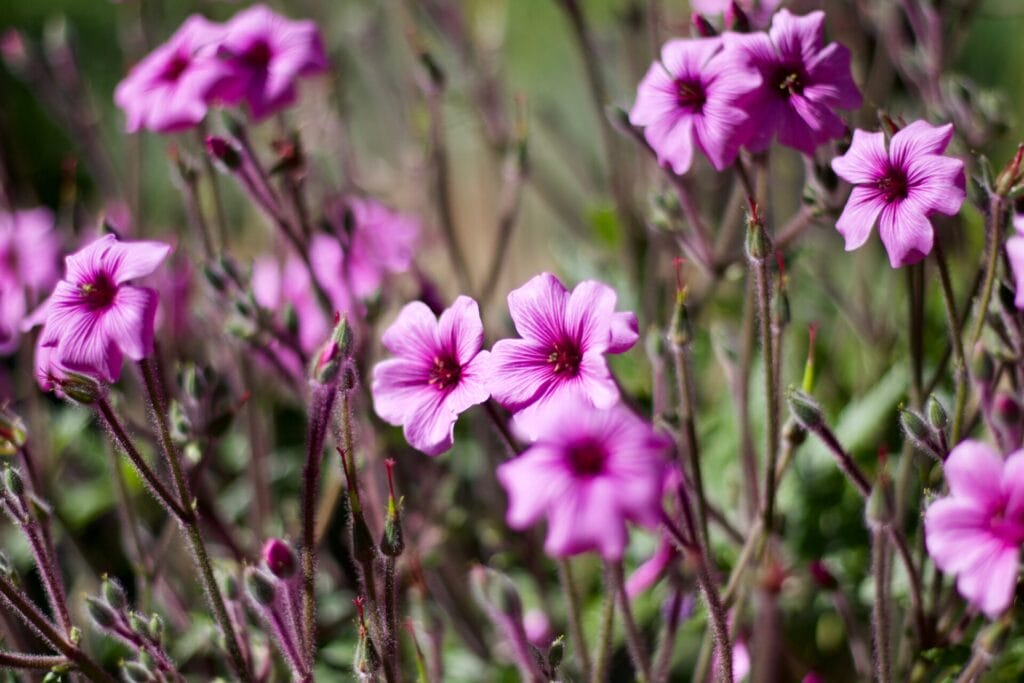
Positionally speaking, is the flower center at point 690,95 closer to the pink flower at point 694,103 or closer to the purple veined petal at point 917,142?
the pink flower at point 694,103

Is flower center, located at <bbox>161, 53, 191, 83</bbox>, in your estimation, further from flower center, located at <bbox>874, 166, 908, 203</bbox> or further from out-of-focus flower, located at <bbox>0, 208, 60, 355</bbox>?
flower center, located at <bbox>874, 166, 908, 203</bbox>

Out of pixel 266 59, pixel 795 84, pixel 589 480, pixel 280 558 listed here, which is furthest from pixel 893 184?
pixel 266 59

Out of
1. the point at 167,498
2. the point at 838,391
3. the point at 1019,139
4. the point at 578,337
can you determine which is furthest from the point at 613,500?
the point at 1019,139

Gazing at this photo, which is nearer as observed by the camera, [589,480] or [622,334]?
[589,480]

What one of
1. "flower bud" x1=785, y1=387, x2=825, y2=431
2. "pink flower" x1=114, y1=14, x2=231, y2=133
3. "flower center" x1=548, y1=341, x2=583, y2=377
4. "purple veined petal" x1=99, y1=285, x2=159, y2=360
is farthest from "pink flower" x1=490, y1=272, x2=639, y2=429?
"pink flower" x1=114, y1=14, x2=231, y2=133

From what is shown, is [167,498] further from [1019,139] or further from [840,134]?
[1019,139]

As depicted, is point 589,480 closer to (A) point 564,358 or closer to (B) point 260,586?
(A) point 564,358
